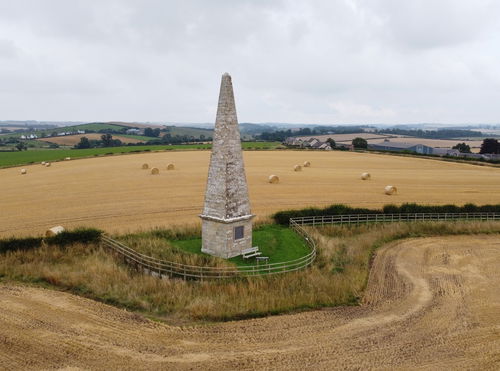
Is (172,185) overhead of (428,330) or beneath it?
overhead

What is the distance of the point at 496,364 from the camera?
13.3 metres

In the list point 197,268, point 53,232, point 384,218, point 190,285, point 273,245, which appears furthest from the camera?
point 384,218

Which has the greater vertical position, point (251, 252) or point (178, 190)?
point (178, 190)

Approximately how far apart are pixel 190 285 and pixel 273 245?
6843mm

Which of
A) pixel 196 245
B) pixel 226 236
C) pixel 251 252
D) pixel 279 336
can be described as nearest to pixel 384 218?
pixel 251 252

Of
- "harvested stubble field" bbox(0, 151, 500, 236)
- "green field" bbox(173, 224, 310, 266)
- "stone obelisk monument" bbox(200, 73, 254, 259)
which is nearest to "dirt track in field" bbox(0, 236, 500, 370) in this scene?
"green field" bbox(173, 224, 310, 266)

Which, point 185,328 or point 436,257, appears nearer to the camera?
point 185,328

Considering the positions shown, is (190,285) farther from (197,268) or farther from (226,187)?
(226,187)

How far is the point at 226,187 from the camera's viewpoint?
21.0m

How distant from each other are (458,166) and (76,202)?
5425 cm

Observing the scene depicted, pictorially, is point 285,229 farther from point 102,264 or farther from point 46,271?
point 46,271

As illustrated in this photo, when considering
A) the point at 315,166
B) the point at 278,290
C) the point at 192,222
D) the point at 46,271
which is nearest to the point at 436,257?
the point at 278,290

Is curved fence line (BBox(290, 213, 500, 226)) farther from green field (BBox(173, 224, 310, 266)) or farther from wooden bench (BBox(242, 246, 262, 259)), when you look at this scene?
wooden bench (BBox(242, 246, 262, 259))

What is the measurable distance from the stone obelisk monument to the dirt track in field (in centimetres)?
608
